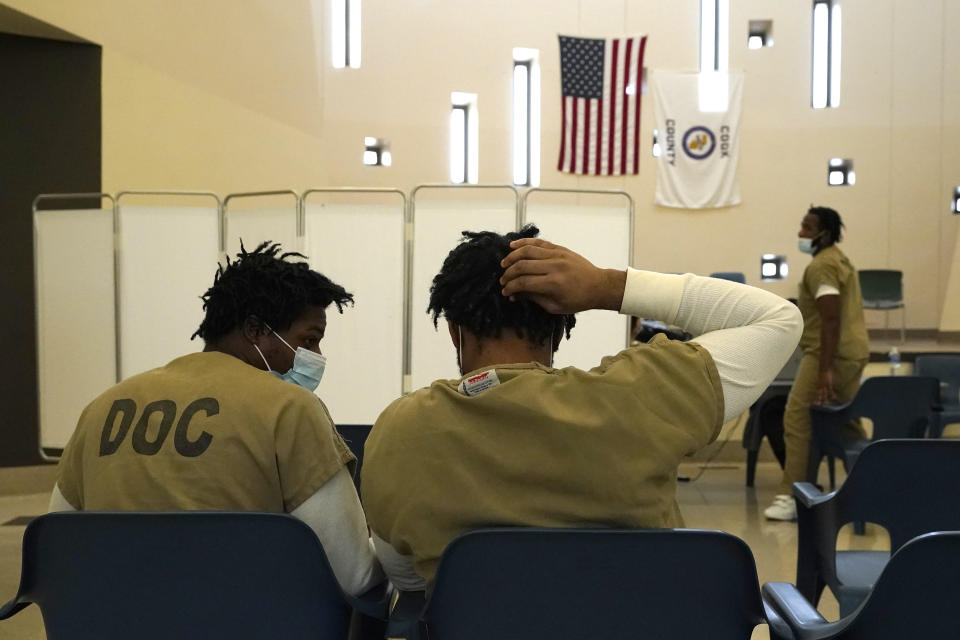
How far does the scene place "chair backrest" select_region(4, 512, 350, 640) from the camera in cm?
149

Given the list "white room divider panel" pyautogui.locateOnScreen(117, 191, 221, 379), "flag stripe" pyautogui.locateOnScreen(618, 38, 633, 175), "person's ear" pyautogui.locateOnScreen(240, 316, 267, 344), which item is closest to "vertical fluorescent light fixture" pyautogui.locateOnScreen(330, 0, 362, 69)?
"flag stripe" pyautogui.locateOnScreen(618, 38, 633, 175)

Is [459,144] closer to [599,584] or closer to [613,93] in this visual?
[613,93]

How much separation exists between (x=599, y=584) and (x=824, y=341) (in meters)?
4.16

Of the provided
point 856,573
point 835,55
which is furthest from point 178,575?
point 835,55

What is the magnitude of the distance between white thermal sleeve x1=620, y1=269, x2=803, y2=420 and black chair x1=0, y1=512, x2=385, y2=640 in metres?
0.66

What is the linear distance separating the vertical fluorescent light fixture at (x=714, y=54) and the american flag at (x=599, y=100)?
94cm

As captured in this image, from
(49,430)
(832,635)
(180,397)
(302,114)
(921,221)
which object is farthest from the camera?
(921,221)

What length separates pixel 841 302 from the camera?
5355 millimetres

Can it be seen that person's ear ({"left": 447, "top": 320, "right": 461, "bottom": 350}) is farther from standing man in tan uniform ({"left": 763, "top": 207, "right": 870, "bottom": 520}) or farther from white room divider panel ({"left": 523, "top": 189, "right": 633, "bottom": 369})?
standing man in tan uniform ({"left": 763, "top": 207, "right": 870, "bottom": 520})

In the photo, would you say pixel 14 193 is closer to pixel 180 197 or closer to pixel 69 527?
pixel 180 197

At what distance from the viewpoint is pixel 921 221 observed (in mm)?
12703

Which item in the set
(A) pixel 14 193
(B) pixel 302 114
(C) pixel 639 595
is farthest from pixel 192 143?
(C) pixel 639 595

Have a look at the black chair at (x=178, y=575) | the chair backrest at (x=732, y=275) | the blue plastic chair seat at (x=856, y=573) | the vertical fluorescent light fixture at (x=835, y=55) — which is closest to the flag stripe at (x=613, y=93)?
the chair backrest at (x=732, y=275)

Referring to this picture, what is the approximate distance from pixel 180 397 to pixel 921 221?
12.7 meters
